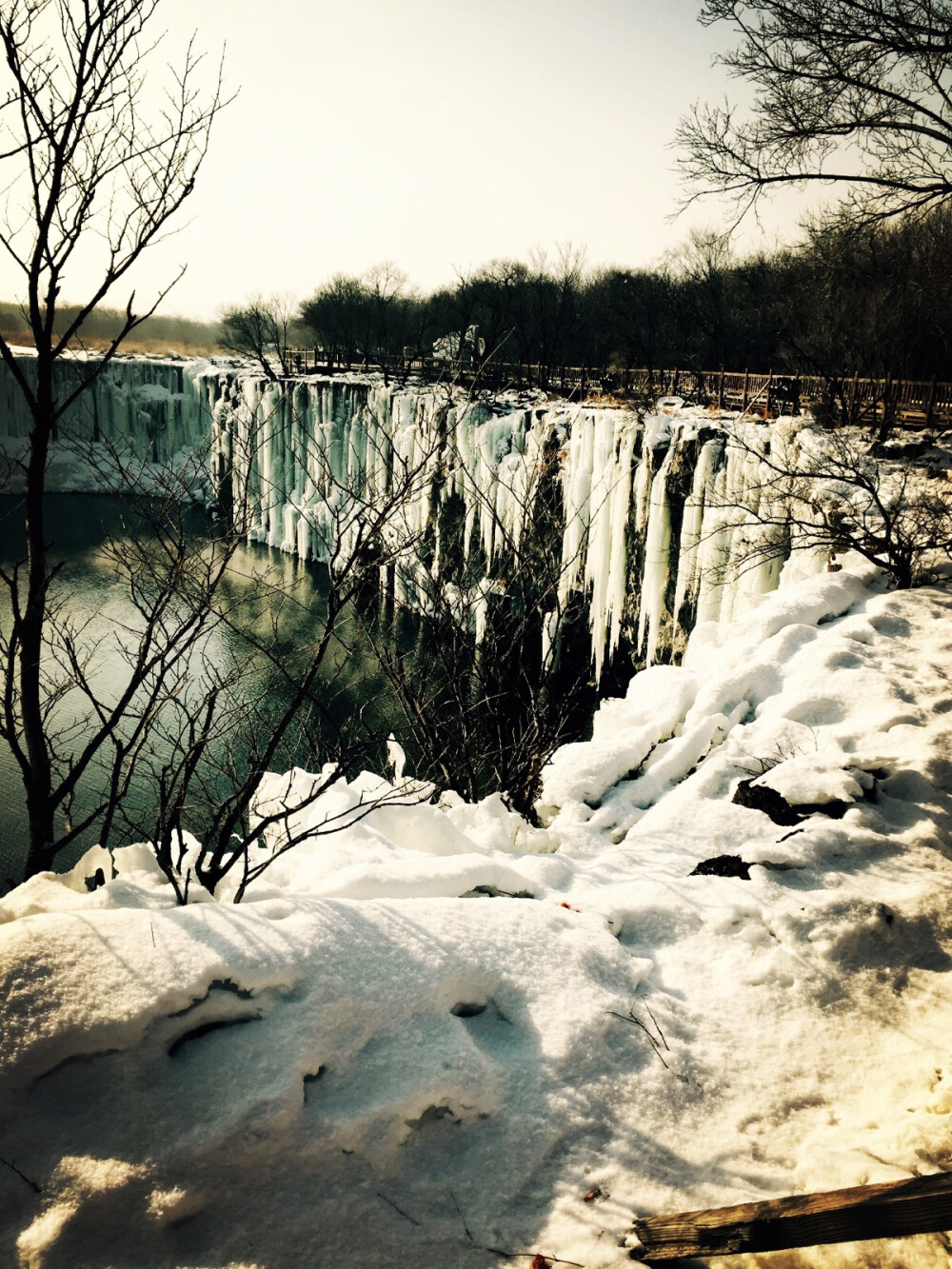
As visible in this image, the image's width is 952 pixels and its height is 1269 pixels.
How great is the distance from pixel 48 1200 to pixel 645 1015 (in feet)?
6.46

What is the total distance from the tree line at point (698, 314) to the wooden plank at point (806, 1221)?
13.5 ft

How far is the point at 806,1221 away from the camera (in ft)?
5.65

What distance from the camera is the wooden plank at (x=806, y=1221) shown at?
62.1 inches

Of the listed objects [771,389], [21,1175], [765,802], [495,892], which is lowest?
[495,892]

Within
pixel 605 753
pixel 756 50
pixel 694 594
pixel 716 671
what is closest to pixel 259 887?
pixel 605 753

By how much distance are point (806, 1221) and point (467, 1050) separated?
1.07 meters

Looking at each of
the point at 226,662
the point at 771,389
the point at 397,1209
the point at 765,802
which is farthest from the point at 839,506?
the point at 226,662

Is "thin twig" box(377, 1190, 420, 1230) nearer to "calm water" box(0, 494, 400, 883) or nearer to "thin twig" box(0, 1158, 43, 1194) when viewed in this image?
"thin twig" box(0, 1158, 43, 1194)

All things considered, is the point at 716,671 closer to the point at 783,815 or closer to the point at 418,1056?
the point at 783,815

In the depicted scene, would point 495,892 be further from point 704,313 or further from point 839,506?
point 704,313

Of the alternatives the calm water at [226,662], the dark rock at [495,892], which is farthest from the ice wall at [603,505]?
the dark rock at [495,892]

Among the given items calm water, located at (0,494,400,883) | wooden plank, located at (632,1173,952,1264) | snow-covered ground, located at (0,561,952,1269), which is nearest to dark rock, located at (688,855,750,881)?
snow-covered ground, located at (0,561,952,1269)

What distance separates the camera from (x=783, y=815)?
428 centimetres

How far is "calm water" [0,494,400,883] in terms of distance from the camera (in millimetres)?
5406
